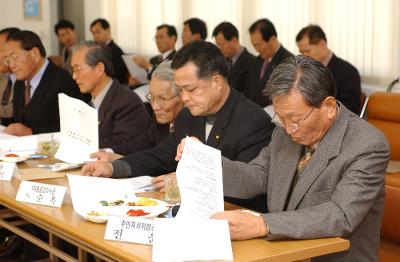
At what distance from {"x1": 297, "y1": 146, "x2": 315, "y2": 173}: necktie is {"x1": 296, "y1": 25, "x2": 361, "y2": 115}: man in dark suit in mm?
3382

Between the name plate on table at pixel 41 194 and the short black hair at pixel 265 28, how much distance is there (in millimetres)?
4288

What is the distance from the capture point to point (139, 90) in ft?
22.0

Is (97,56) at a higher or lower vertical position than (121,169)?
higher

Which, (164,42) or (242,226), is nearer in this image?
(242,226)

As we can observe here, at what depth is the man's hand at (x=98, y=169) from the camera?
A: 3.14 meters

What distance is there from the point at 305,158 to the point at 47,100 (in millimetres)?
2655

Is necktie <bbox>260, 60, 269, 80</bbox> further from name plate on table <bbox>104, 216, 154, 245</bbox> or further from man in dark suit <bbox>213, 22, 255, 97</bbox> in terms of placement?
name plate on table <bbox>104, 216, 154, 245</bbox>

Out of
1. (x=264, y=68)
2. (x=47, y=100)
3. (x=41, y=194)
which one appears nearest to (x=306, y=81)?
(x=41, y=194)

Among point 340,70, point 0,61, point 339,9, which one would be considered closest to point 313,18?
point 339,9

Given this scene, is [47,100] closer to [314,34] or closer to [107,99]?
[107,99]

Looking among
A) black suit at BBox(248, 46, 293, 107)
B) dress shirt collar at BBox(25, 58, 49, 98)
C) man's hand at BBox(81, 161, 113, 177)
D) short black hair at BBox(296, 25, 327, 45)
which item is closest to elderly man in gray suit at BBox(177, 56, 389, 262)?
man's hand at BBox(81, 161, 113, 177)

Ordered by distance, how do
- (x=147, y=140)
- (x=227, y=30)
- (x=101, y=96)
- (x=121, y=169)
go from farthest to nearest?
(x=227, y=30)
(x=101, y=96)
(x=147, y=140)
(x=121, y=169)

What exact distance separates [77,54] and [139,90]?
2548 millimetres

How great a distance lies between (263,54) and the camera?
22.9 ft
